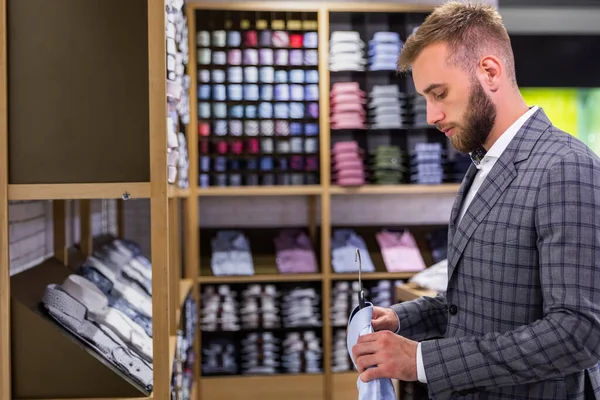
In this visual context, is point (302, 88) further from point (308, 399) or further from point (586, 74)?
point (586, 74)

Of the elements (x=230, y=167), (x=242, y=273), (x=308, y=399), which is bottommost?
(x=308, y=399)

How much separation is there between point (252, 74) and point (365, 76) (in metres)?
0.96

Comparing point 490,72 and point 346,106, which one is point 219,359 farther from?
point 490,72

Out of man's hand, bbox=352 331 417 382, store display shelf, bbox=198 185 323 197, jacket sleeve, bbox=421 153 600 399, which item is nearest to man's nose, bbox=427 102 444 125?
jacket sleeve, bbox=421 153 600 399

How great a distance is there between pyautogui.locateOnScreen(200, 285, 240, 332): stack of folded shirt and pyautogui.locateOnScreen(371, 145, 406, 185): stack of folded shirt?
1.45 meters

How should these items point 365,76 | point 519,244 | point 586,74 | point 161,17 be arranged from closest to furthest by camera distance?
point 519,244, point 161,17, point 365,76, point 586,74

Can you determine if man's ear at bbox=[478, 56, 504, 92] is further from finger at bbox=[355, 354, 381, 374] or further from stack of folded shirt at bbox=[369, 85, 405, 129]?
stack of folded shirt at bbox=[369, 85, 405, 129]

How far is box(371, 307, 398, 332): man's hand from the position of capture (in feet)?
6.11

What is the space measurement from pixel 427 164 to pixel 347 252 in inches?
36.0

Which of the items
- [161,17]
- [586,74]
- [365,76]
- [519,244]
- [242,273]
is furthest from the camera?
[586,74]

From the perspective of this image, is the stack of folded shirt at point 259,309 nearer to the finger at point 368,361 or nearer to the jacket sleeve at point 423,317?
the jacket sleeve at point 423,317

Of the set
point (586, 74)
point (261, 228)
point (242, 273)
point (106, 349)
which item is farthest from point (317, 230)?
point (106, 349)

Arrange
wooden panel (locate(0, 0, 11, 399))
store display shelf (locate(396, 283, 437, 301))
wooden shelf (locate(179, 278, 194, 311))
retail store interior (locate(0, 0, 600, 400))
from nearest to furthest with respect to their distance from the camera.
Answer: wooden panel (locate(0, 0, 11, 399)), store display shelf (locate(396, 283, 437, 301)), wooden shelf (locate(179, 278, 194, 311)), retail store interior (locate(0, 0, 600, 400))

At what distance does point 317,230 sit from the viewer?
5832mm
